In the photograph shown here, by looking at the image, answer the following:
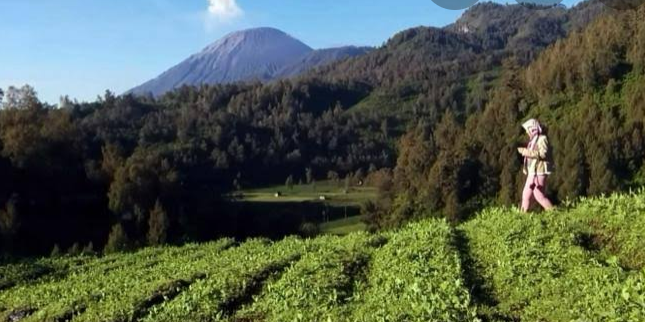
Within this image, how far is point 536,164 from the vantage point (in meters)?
18.5

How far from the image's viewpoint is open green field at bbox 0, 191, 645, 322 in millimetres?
10383

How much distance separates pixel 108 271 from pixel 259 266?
26.6ft

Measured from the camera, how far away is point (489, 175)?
379 ft

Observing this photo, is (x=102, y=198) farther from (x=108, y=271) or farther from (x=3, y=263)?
(x=108, y=271)

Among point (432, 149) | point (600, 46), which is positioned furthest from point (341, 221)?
point (600, 46)

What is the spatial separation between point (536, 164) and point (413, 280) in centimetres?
722

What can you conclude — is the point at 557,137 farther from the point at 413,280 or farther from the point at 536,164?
the point at 413,280

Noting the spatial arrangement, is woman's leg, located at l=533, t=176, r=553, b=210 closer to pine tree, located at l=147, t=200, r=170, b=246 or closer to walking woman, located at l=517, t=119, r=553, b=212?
walking woman, located at l=517, t=119, r=553, b=212

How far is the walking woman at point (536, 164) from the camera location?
719 inches

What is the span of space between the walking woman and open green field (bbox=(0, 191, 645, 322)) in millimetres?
707

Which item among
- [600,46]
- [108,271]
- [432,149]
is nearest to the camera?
[108,271]

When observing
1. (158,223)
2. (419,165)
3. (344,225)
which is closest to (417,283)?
(158,223)

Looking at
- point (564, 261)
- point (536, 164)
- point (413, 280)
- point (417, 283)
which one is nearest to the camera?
point (417, 283)

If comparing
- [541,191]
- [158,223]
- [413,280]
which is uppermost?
[541,191]
